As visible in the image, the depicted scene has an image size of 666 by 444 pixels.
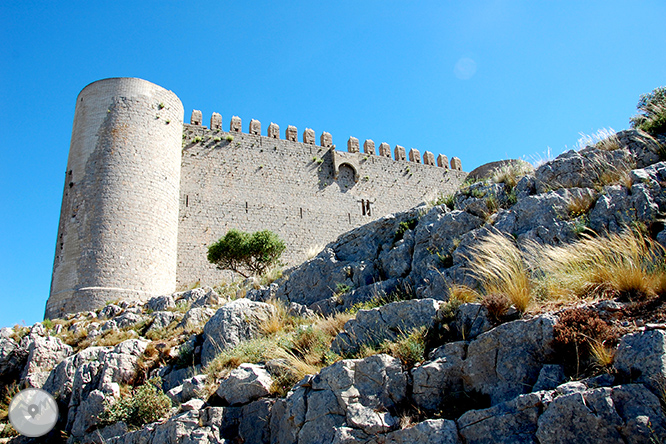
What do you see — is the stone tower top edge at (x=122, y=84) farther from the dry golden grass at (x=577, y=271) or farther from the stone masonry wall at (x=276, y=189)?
the dry golden grass at (x=577, y=271)

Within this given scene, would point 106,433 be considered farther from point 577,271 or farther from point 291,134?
point 291,134

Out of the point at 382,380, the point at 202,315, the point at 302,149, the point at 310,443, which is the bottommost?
the point at 310,443

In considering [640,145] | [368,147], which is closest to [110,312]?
[640,145]

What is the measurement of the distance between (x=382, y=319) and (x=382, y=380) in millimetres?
1125

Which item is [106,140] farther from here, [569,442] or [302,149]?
[569,442]

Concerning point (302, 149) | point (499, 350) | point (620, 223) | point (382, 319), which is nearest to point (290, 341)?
point (382, 319)

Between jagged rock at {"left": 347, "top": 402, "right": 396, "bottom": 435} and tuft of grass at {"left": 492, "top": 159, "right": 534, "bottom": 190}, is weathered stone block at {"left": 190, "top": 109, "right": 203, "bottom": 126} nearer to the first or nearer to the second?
tuft of grass at {"left": 492, "top": 159, "right": 534, "bottom": 190}

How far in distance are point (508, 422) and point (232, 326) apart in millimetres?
5119

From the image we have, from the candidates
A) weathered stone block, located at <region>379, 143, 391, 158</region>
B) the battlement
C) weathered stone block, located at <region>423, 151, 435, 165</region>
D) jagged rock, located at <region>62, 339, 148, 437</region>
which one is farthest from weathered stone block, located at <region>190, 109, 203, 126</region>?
jagged rock, located at <region>62, 339, 148, 437</region>

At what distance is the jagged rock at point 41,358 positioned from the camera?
8547 millimetres

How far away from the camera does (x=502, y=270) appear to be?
575 centimetres

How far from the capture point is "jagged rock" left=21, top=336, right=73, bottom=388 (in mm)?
8547

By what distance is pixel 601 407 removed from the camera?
3.31 metres
